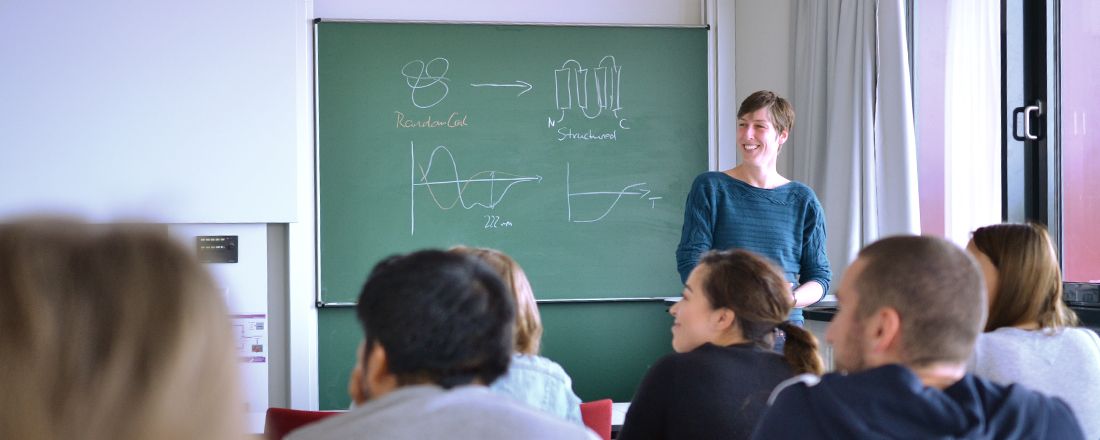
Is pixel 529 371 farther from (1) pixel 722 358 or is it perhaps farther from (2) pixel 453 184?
(2) pixel 453 184

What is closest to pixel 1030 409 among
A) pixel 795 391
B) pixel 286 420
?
pixel 795 391

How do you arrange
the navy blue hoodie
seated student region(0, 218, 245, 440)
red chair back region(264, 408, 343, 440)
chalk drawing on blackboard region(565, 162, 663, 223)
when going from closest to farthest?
seated student region(0, 218, 245, 440) → the navy blue hoodie → red chair back region(264, 408, 343, 440) → chalk drawing on blackboard region(565, 162, 663, 223)

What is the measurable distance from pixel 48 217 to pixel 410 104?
443cm

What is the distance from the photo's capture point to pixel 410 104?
5180 millimetres

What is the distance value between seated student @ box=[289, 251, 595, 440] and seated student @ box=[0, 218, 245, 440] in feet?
1.37

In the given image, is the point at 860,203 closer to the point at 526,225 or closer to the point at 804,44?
the point at 804,44

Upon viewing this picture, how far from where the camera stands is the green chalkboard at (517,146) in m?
5.14

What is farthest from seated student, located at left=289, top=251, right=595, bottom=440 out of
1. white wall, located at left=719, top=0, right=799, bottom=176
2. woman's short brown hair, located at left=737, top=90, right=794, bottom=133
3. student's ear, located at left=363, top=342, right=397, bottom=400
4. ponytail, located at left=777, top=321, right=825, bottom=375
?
white wall, located at left=719, top=0, right=799, bottom=176

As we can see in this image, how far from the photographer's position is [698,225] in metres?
3.50

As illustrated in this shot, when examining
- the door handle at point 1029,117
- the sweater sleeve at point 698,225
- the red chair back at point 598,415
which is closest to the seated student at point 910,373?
the red chair back at point 598,415

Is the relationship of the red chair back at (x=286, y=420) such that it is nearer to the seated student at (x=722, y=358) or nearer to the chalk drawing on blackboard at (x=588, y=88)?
the seated student at (x=722, y=358)

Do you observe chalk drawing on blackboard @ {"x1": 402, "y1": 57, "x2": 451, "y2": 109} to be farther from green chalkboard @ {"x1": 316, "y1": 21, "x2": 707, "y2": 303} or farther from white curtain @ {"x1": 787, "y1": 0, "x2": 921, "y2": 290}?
white curtain @ {"x1": 787, "y1": 0, "x2": 921, "y2": 290}

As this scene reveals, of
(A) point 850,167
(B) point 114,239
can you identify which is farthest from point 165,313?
(A) point 850,167

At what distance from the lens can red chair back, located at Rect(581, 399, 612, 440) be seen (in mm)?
2389
